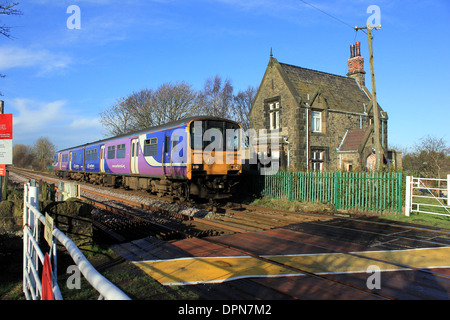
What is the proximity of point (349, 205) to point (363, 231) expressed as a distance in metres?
4.00

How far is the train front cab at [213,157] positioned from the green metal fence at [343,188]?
2615 millimetres

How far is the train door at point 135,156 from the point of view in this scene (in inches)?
617

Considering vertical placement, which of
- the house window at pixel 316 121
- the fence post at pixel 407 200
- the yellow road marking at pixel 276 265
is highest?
the house window at pixel 316 121

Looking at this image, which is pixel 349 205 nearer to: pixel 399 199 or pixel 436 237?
pixel 399 199

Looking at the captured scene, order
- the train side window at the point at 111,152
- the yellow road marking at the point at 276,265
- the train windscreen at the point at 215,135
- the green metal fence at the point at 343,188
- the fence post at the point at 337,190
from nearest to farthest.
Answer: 1. the yellow road marking at the point at 276,265
2. the green metal fence at the point at 343,188
3. the train windscreen at the point at 215,135
4. the fence post at the point at 337,190
5. the train side window at the point at 111,152

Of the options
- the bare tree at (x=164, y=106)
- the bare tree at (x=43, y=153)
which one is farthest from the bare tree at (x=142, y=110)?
the bare tree at (x=43, y=153)

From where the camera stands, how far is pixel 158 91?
37.6 metres

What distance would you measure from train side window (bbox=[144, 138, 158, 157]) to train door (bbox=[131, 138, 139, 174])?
1179 millimetres

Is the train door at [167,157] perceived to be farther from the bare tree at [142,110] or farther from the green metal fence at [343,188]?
the bare tree at [142,110]

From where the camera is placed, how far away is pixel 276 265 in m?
5.14

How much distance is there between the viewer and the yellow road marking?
15.2 feet

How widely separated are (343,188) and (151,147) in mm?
8303

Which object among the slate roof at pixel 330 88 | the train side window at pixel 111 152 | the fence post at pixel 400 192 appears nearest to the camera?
the fence post at pixel 400 192

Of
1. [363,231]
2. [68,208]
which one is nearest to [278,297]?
[68,208]
